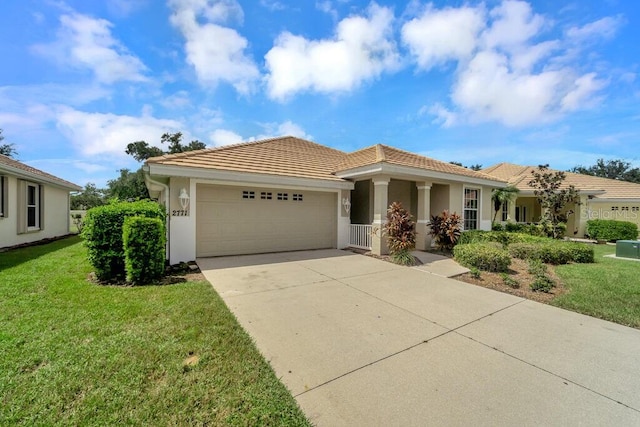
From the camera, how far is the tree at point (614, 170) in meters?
48.0

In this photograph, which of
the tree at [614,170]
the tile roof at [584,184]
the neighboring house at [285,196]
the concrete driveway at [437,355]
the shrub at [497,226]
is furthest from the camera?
the tree at [614,170]

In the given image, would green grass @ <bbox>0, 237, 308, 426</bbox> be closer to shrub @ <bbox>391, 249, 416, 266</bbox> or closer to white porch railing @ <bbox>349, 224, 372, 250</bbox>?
shrub @ <bbox>391, 249, 416, 266</bbox>

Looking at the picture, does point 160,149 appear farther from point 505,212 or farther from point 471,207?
point 505,212

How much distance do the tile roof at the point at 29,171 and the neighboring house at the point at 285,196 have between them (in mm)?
5074

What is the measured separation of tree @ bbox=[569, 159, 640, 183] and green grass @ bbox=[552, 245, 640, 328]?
59.8 meters

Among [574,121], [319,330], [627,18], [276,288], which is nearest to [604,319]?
[319,330]

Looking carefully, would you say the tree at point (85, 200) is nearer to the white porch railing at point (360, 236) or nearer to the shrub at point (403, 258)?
the white porch railing at point (360, 236)

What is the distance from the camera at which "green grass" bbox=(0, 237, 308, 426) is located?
2234 millimetres

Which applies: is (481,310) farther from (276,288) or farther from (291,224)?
(291,224)

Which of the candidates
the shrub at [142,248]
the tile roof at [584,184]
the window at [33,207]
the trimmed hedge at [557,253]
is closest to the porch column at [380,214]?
the trimmed hedge at [557,253]

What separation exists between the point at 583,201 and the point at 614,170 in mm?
50682

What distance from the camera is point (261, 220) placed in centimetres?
996

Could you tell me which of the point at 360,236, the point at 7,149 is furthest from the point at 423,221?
the point at 7,149

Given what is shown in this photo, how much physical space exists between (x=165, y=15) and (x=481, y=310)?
1148 centimetres
